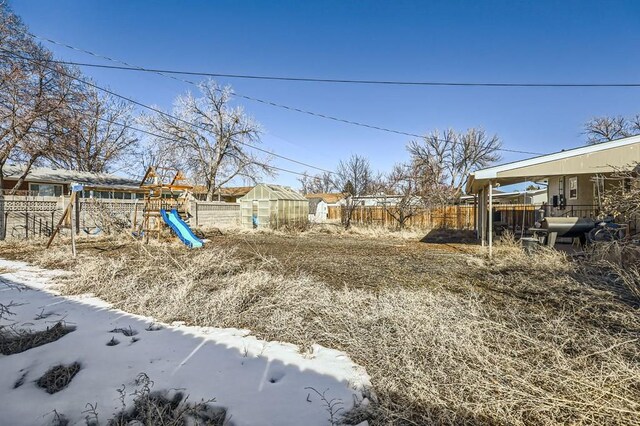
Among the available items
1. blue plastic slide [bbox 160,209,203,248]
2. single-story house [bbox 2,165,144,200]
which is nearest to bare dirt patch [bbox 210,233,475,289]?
blue plastic slide [bbox 160,209,203,248]

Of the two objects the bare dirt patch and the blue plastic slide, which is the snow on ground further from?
the blue plastic slide

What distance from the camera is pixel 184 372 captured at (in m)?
2.72

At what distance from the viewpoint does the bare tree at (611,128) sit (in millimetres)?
25380

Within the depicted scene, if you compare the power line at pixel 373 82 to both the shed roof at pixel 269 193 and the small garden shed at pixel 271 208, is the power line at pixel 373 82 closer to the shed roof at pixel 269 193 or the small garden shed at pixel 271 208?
the shed roof at pixel 269 193

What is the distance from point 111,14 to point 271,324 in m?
12.1

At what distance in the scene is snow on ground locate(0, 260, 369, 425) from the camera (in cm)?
224

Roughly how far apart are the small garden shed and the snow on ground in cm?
1437

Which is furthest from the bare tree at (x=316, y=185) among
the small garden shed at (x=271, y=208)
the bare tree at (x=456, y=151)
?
the small garden shed at (x=271, y=208)

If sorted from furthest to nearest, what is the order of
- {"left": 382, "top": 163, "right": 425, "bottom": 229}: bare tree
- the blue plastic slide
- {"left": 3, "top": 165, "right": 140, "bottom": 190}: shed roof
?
{"left": 3, "top": 165, "right": 140, "bottom": 190}: shed roof
{"left": 382, "top": 163, "right": 425, "bottom": 229}: bare tree
the blue plastic slide

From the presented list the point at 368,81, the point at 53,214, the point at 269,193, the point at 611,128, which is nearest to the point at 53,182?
the point at 53,214

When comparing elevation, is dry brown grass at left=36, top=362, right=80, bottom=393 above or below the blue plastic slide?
below

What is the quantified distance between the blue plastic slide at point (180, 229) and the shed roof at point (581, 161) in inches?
383

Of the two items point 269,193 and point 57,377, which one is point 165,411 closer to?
point 57,377

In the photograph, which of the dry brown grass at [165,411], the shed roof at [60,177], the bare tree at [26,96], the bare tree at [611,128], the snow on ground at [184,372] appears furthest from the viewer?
the bare tree at [611,128]
